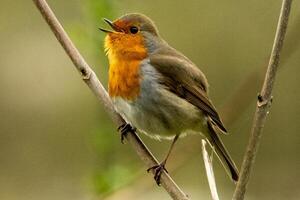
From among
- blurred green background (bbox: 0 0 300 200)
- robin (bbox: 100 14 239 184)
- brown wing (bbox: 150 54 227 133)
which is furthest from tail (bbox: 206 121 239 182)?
blurred green background (bbox: 0 0 300 200)

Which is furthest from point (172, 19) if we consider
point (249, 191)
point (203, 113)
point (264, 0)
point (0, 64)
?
point (203, 113)

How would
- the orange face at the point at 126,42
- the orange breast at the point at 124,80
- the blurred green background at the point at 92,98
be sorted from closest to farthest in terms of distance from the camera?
1. the orange breast at the point at 124,80
2. the orange face at the point at 126,42
3. the blurred green background at the point at 92,98

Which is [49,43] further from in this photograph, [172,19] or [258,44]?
[258,44]

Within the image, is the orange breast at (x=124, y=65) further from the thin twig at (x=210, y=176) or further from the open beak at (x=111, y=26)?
the thin twig at (x=210, y=176)

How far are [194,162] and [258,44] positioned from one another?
1.56 m

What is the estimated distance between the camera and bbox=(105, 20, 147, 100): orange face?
4.35m

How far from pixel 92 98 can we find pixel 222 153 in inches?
162

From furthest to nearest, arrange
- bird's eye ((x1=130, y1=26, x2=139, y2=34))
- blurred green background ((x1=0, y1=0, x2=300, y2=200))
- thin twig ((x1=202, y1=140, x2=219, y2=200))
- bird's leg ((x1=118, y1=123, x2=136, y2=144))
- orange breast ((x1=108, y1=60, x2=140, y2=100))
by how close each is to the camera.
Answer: blurred green background ((x1=0, y1=0, x2=300, y2=200))
bird's eye ((x1=130, y1=26, x2=139, y2=34))
orange breast ((x1=108, y1=60, x2=140, y2=100))
bird's leg ((x1=118, y1=123, x2=136, y2=144))
thin twig ((x1=202, y1=140, x2=219, y2=200))

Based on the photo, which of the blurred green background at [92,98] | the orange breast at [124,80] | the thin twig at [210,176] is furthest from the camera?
the blurred green background at [92,98]

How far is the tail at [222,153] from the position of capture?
4207 millimetres

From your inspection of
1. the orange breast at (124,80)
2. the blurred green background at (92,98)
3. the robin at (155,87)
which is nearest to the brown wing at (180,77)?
the robin at (155,87)

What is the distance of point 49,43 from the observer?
1105 centimetres

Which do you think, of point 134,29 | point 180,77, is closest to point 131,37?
point 134,29

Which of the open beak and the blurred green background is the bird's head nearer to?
→ the open beak
